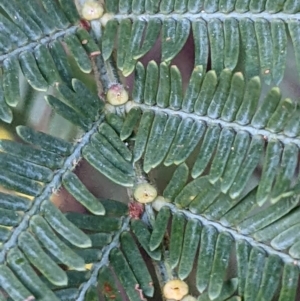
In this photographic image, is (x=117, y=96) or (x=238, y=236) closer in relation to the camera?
(x=238, y=236)

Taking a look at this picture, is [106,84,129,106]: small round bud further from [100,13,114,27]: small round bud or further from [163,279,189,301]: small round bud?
[163,279,189,301]: small round bud

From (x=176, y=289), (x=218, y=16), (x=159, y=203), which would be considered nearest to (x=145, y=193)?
(x=159, y=203)

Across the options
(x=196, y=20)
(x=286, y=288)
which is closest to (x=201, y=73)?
(x=196, y=20)

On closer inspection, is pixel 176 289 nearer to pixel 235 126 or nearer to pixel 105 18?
pixel 235 126

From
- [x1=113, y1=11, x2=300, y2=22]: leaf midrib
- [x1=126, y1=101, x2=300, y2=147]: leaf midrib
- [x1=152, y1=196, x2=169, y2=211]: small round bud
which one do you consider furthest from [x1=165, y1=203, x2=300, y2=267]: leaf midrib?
[x1=113, y1=11, x2=300, y2=22]: leaf midrib

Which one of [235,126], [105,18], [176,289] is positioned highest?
[105,18]

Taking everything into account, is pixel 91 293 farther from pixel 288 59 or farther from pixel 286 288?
pixel 288 59

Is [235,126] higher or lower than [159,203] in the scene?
higher
